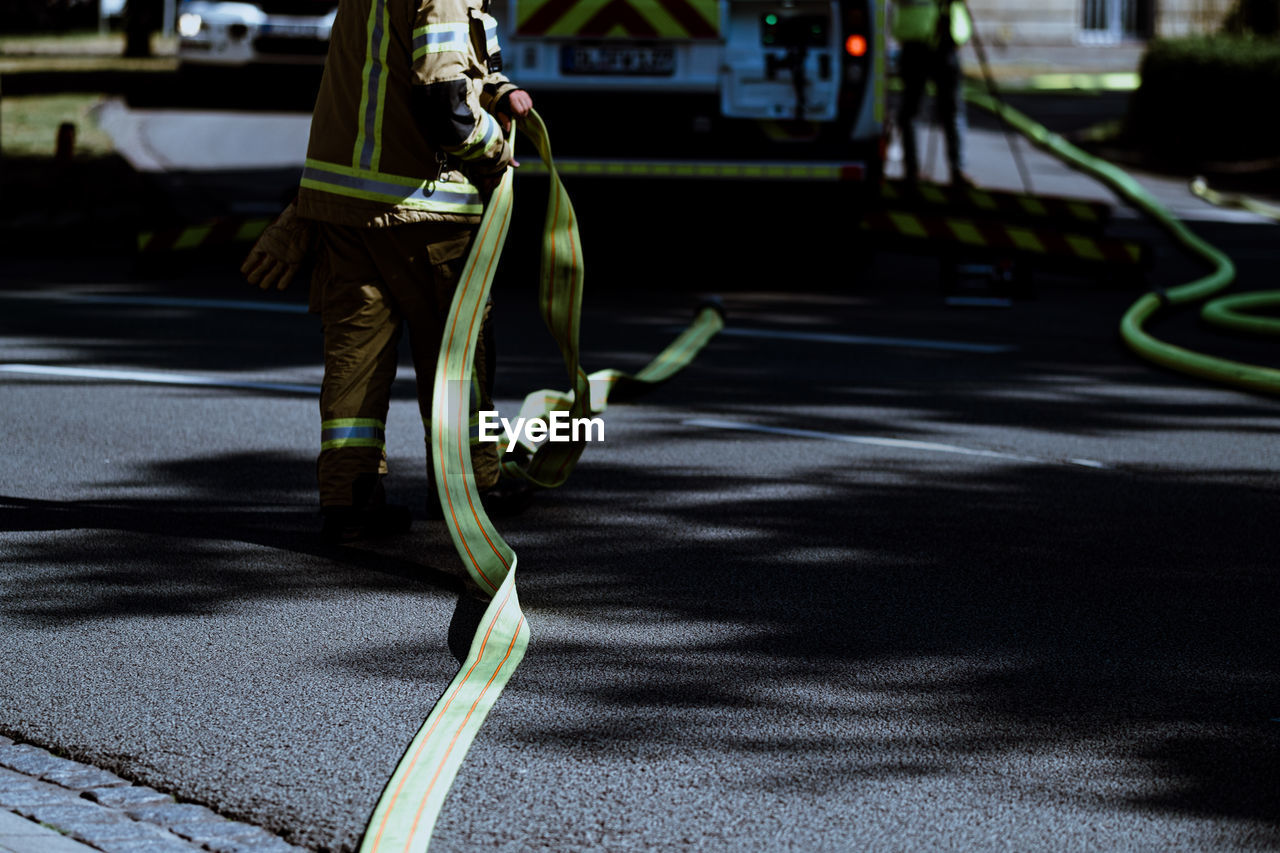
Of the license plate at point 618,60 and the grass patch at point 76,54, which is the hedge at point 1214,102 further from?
the grass patch at point 76,54

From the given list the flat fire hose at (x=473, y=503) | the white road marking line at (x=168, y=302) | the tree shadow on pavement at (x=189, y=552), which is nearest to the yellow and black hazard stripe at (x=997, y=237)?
the white road marking line at (x=168, y=302)

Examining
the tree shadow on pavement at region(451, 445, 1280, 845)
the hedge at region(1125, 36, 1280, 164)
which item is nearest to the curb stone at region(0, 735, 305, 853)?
the tree shadow on pavement at region(451, 445, 1280, 845)

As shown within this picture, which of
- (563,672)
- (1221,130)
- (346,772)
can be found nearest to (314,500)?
(563,672)

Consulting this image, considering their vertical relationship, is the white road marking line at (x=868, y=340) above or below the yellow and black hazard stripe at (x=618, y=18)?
below

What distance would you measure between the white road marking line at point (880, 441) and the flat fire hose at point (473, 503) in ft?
4.41

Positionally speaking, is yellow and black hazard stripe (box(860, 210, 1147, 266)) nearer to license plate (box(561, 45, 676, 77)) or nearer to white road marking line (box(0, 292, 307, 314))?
license plate (box(561, 45, 676, 77))

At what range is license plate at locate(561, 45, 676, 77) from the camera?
10625 mm

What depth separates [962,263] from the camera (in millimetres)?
11164

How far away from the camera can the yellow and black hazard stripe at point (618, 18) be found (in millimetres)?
10492

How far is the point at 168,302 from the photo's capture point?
33.0 feet

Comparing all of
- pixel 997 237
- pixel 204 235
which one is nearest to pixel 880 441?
pixel 997 237

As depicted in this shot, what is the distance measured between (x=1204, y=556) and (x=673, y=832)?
8.90 feet

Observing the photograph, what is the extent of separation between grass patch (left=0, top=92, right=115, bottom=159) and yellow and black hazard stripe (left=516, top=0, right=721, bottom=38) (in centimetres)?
607

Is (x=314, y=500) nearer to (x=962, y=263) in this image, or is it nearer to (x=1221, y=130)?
(x=962, y=263)
